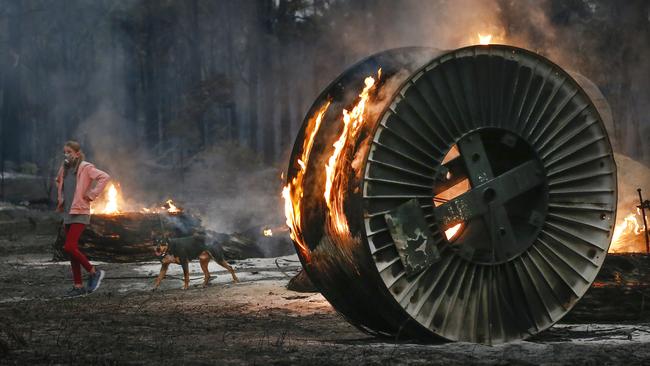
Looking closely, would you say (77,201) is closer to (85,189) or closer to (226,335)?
(85,189)

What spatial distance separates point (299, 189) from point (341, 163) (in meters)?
1.06


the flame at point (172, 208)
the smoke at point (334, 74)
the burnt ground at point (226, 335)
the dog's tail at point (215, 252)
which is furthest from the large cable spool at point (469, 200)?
the smoke at point (334, 74)

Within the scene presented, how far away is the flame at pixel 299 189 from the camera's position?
749cm

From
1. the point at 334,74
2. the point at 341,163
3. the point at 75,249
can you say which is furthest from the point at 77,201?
the point at 334,74

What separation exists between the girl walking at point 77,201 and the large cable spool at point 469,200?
6.04 metres

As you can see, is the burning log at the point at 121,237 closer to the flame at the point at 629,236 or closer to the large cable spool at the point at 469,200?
the flame at the point at 629,236

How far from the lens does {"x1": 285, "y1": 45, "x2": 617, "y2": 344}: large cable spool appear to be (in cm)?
620

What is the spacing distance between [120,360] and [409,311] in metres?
A: 2.26

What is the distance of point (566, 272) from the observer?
6.70 meters

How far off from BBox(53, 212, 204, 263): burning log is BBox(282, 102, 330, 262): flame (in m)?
9.99

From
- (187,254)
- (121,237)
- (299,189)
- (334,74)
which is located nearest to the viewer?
(299,189)

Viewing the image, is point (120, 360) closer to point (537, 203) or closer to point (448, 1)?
point (537, 203)

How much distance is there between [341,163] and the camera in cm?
659

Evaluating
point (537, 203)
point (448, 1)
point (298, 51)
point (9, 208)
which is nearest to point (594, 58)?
point (448, 1)
